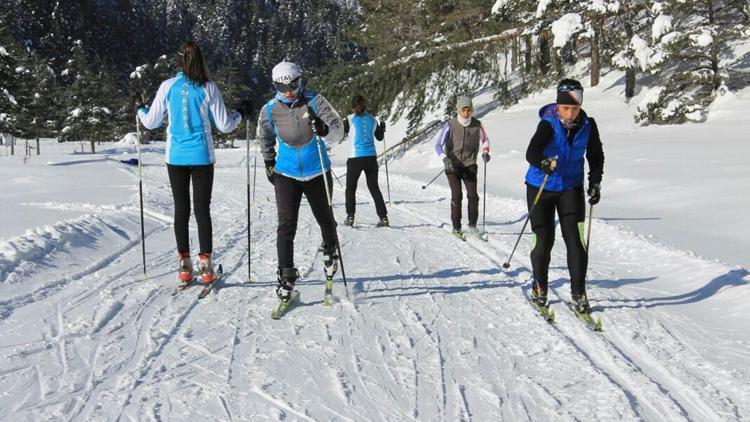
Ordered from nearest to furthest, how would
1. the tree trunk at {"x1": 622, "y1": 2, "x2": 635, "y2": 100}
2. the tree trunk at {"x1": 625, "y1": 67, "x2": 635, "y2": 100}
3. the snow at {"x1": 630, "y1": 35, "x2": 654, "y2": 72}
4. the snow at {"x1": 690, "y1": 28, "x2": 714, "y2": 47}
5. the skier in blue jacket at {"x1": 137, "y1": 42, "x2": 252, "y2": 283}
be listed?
the skier in blue jacket at {"x1": 137, "y1": 42, "x2": 252, "y2": 283}, the snow at {"x1": 690, "y1": 28, "x2": 714, "y2": 47}, the snow at {"x1": 630, "y1": 35, "x2": 654, "y2": 72}, the tree trunk at {"x1": 622, "y1": 2, "x2": 635, "y2": 100}, the tree trunk at {"x1": 625, "y1": 67, "x2": 635, "y2": 100}

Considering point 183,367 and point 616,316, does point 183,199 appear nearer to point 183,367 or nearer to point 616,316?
point 183,367

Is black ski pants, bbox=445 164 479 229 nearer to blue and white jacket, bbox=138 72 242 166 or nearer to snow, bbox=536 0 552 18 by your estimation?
blue and white jacket, bbox=138 72 242 166

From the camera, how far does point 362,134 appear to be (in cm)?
951

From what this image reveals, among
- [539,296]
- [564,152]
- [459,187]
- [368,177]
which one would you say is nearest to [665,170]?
[459,187]

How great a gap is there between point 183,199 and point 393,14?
26.0 metres

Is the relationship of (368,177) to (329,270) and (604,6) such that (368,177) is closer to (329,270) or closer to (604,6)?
(329,270)

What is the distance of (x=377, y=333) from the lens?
14.4 feet

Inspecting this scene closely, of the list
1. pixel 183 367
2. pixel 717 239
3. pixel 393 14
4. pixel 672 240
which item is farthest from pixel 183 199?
pixel 393 14

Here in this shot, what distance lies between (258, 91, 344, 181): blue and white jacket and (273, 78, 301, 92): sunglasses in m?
0.09

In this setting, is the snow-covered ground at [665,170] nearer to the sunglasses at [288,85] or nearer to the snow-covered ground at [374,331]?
the snow-covered ground at [374,331]

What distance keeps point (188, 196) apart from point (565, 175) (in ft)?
11.4

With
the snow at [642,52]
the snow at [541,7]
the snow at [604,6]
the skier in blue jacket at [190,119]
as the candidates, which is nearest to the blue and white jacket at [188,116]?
the skier in blue jacket at [190,119]

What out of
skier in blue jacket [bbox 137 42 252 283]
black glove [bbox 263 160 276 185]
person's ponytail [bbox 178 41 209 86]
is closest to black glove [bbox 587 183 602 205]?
black glove [bbox 263 160 276 185]

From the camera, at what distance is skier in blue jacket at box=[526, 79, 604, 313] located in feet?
14.7
